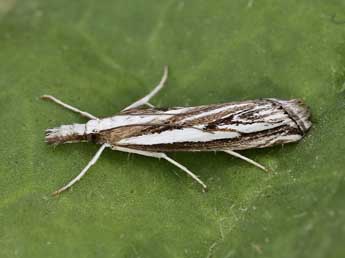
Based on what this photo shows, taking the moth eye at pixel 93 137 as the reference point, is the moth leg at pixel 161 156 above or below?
above

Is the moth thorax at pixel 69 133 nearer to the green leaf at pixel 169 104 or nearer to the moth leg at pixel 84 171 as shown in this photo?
the green leaf at pixel 169 104

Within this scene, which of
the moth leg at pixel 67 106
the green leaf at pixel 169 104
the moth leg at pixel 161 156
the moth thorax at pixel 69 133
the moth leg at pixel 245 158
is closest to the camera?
the green leaf at pixel 169 104

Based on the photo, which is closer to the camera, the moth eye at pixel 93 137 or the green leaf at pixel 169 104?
the green leaf at pixel 169 104

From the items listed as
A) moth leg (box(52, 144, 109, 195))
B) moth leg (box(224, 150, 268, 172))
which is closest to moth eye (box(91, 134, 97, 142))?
moth leg (box(52, 144, 109, 195))

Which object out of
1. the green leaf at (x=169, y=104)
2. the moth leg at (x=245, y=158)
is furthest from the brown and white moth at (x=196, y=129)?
the green leaf at (x=169, y=104)

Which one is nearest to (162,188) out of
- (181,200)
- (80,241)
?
(181,200)

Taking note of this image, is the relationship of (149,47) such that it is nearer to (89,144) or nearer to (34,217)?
(89,144)

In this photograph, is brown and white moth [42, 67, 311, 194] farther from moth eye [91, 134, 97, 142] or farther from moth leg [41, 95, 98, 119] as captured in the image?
moth leg [41, 95, 98, 119]

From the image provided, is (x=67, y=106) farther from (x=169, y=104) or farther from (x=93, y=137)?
(x=169, y=104)
